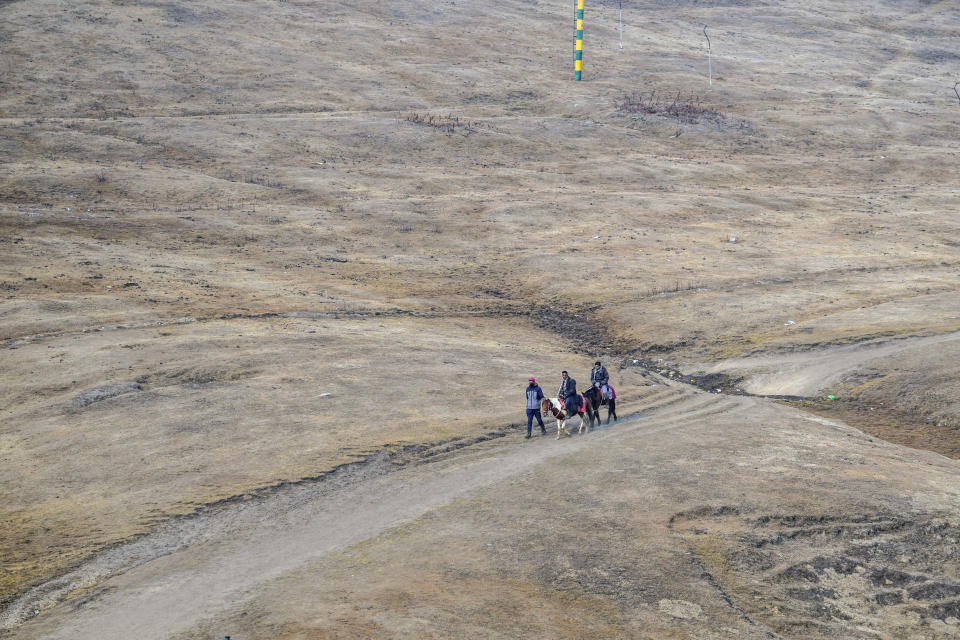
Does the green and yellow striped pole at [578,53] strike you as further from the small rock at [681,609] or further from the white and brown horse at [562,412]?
the small rock at [681,609]

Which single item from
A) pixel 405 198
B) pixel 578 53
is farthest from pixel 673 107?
pixel 405 198

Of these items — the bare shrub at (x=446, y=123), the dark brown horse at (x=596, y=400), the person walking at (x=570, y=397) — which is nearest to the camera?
the person walking at (x=570, y=397)

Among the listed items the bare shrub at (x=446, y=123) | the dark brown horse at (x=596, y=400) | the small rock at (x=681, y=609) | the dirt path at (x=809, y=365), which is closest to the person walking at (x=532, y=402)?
the dark brown horse at (x=596, y=400)

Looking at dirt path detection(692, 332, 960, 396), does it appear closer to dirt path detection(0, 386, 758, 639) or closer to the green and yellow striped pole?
dirt path detection(0, 386, 758, 639)

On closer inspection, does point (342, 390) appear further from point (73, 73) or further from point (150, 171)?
point (73, 73)

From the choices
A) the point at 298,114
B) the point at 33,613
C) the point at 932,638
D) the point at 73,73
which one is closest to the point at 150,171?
the point at 298,114

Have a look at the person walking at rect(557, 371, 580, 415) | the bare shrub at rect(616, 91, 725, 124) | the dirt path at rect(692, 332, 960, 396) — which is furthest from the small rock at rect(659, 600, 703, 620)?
the bare shrub at rect(616, 91, 725, 124)
